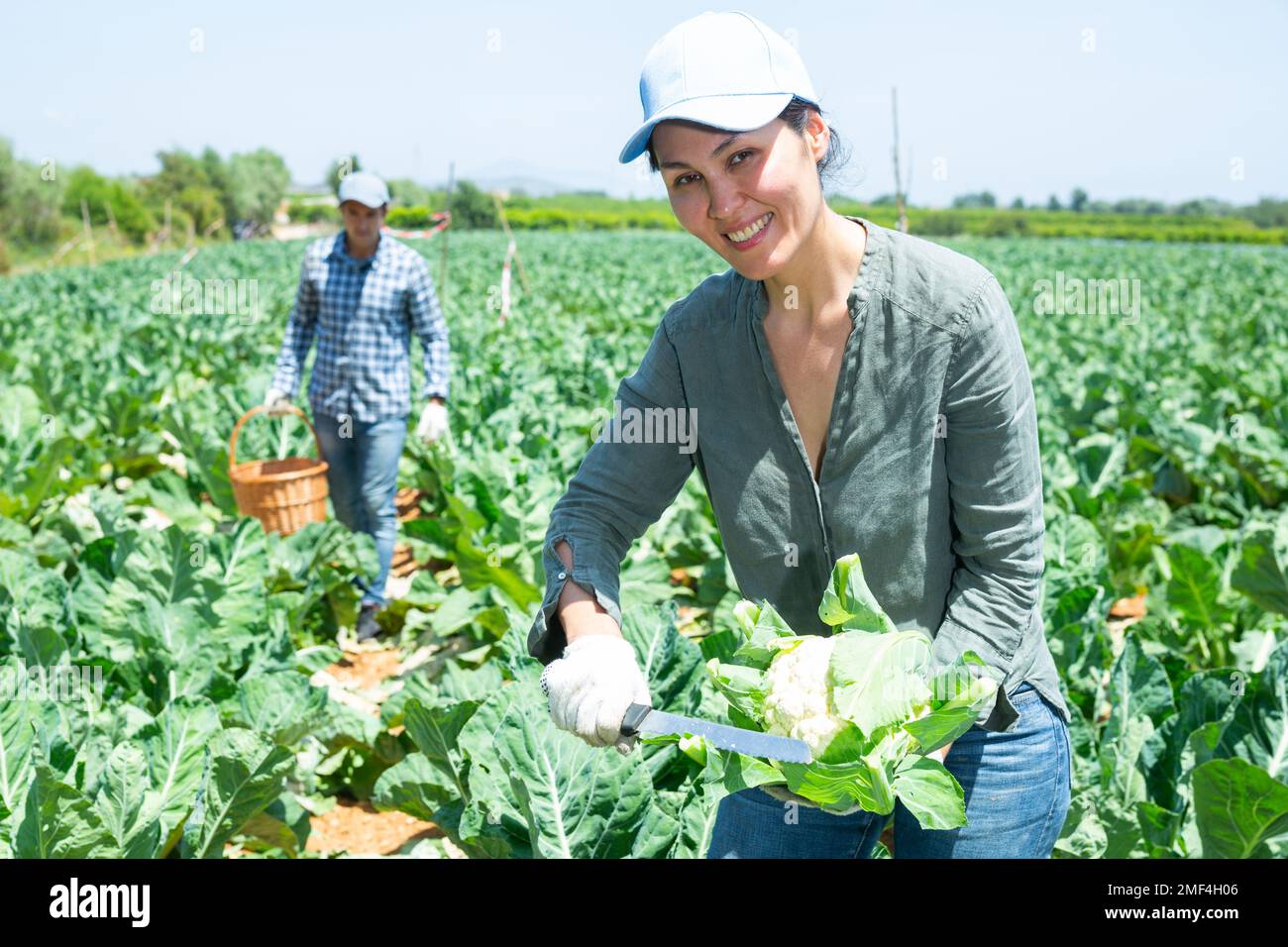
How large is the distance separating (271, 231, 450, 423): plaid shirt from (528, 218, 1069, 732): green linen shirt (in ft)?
11.7

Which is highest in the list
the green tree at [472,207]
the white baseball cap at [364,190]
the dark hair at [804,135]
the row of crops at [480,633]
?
the green tree at [472,207]

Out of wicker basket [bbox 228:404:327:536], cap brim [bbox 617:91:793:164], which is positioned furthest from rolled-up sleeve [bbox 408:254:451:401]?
cap brim [bbox 617:91:793:164]

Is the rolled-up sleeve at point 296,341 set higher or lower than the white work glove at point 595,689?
higher

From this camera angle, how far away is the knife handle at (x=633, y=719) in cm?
180

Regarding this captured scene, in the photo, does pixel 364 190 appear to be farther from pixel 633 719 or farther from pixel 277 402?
pixel 633 719

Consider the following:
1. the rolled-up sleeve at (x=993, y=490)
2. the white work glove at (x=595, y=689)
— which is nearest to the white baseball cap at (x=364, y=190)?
the white work glove at (x=595, y=689)

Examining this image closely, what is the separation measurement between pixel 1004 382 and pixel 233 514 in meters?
5.78

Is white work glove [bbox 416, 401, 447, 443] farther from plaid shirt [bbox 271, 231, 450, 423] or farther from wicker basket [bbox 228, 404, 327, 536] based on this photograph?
wicker basket [bbox 228, 404, 327, 536]

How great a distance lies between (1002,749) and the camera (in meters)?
2.00

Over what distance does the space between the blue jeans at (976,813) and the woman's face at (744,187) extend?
0.96 meters

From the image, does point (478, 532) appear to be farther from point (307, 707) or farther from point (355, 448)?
point (307, 707)

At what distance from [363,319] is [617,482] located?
3.73 m

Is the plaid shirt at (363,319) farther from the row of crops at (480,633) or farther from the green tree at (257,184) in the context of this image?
the green tree at (257,184)
